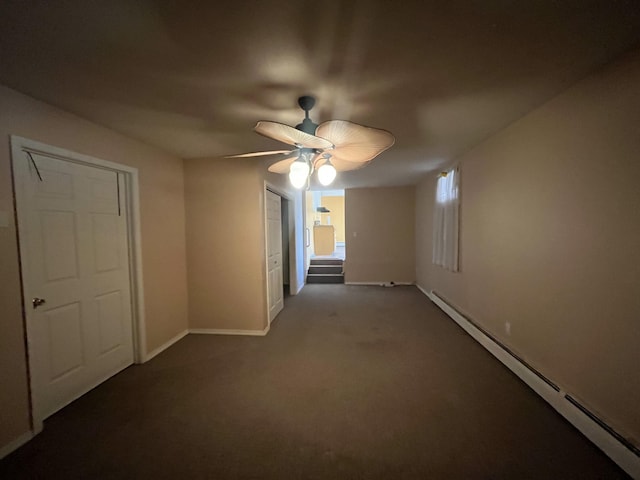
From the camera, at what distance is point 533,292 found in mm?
2264

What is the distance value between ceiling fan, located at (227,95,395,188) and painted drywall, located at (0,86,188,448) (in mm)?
1492

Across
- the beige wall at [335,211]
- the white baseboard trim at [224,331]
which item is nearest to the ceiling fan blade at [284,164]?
the white baseboard trim at [224,331]

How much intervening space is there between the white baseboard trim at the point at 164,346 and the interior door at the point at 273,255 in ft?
3.72

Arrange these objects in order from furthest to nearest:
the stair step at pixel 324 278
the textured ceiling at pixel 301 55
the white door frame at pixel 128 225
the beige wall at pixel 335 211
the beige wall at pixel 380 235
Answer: the beige wall at pixel 335 211, the stair step at pixel 324 278, the beige wall at pixel 380 235, the white door frame at pixel 128 225, the textured ceiling at pixel 301 55

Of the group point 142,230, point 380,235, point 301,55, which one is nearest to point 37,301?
point 142,230

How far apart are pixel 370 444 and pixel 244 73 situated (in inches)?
95.6

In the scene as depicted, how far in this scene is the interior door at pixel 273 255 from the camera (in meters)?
3.88

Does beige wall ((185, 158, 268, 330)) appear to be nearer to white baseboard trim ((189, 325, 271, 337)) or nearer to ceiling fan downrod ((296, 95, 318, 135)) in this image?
white baseboard trim ((189, 325, 271, 337))

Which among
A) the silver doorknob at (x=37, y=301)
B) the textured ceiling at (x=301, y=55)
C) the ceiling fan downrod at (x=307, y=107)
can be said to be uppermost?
the textured ceiling at (x=301, y=55)

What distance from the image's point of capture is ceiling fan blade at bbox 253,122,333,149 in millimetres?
1501

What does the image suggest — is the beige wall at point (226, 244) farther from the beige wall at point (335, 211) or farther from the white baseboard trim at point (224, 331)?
the beige wall at point (335, 211)

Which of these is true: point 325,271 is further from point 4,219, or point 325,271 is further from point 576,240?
point 4,219

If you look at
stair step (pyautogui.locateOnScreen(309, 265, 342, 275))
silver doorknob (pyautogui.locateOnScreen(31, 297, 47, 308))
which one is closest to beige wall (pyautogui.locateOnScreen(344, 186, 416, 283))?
stair step (pyautogui.locateOnScreen(309, 265, 342, 275))

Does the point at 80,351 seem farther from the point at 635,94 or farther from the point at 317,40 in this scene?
the point at 635,94
